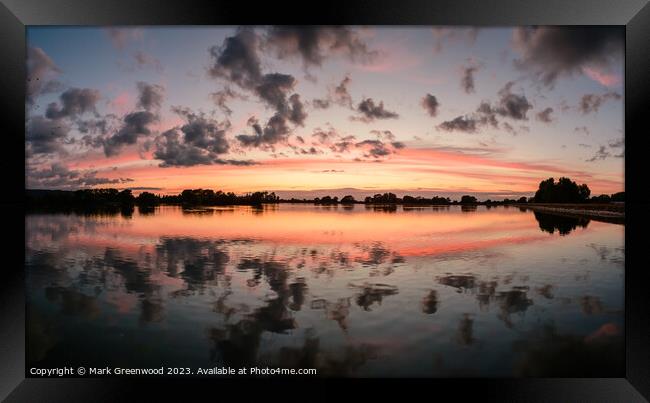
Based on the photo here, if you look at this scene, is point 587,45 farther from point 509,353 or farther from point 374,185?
point 374,185

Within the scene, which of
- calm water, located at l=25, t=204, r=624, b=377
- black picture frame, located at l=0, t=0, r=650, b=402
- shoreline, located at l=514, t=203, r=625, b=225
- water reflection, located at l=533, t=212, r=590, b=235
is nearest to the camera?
black picture frame, located at l=0, t=0, r=650, b=402

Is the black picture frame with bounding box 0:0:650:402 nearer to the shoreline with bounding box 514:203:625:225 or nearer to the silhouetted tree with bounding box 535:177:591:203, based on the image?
the shoreline with bounding box 514:203:625:225

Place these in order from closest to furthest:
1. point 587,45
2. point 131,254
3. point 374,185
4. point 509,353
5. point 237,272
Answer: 1. point 509,353
2. point 237,272
3. point 587,45
4. point 131,254
5. point 374,185

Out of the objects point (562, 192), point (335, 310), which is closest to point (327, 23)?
point (335, 310)

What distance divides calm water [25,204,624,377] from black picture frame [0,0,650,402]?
1.77 metres

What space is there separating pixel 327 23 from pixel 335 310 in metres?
6.98

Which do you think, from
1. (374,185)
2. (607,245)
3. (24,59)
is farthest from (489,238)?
(24,59)

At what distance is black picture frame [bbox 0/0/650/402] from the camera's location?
696cm

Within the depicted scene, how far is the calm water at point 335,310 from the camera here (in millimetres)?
9250

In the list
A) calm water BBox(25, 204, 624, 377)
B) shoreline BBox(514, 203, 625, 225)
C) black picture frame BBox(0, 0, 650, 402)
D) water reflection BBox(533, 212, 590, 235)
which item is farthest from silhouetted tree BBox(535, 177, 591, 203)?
black picture frame BBox(0, 0, 650, 402)

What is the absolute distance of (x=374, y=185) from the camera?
96.9ft

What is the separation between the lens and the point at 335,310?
1178cm

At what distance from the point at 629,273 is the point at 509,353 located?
295 cm

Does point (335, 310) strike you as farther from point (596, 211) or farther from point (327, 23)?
point (596, 211)
